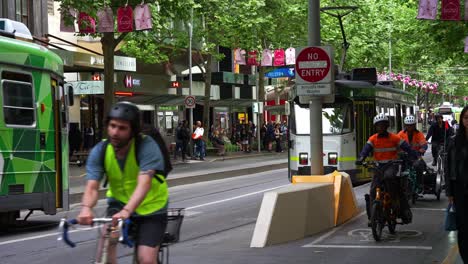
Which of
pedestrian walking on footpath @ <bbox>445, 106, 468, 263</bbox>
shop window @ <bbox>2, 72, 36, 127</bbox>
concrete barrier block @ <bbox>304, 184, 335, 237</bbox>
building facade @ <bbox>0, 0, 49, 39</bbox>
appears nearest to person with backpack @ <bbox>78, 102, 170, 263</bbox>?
pedestrian walking on footpath @ <bbox>445, 106, 468, 263</bbox>

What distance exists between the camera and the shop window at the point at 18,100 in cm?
1156

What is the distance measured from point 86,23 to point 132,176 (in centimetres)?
1869

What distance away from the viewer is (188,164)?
30484mm

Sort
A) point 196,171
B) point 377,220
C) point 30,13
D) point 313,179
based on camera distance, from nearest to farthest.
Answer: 1. point 377,220
2. point 313,179
3. point 196,171
4. point 30,13

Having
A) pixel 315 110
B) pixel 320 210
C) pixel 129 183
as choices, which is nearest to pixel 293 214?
pixel 320 210

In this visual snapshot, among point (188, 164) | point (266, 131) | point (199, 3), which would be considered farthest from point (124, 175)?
point (266, 131)

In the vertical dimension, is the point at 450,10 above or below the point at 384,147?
above

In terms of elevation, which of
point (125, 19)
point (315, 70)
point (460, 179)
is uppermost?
point (125, 19)

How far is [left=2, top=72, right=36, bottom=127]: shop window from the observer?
1156cm

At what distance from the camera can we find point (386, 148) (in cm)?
1081

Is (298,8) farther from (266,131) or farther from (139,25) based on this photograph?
(139,25)

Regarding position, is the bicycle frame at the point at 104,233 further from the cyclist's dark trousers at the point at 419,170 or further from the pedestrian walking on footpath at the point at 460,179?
the cyclist's dark trousers at the point at 419,170

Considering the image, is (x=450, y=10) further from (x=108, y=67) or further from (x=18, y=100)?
(x=18, y=100)

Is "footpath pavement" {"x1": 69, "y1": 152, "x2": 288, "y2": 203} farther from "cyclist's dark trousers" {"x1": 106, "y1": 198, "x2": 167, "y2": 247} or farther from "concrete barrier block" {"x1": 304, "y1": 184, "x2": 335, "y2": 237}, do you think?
"cyclist's dark trousers" {"x1": 106, "y1": 198, "x2": 167, "y2": 247}
